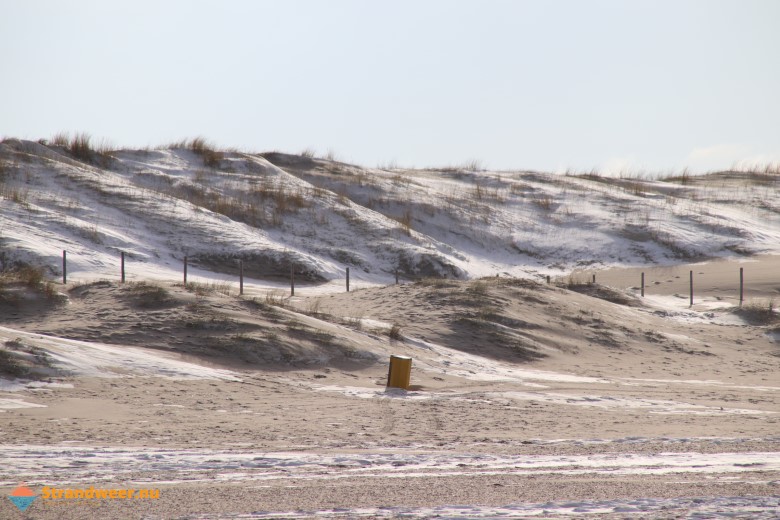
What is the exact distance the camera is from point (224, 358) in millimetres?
13672

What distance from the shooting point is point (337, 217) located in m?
35.9

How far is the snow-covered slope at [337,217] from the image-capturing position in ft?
95.6

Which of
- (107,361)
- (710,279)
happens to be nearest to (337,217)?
(710,279)
